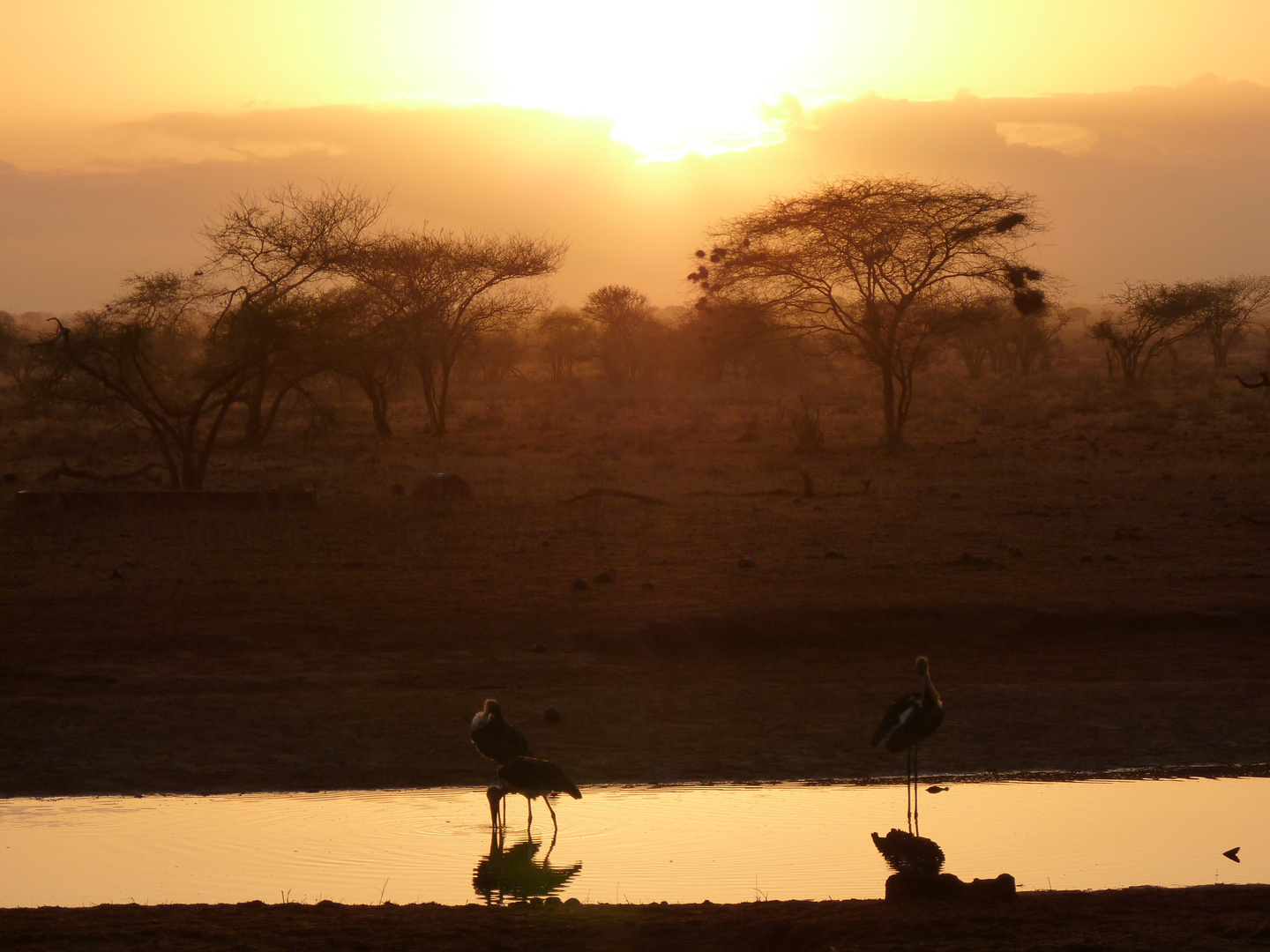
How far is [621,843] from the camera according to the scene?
645cm

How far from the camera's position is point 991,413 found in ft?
131

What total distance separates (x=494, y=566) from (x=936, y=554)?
5.02 metres

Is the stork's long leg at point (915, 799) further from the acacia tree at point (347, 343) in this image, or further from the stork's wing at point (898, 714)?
the acacia tree at point (347, 343)

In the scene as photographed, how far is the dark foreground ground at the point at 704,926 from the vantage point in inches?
172

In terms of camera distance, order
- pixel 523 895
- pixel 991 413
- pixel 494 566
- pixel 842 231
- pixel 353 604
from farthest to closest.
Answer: pixel 991 413
pixel 842 231
pixel 494 566
pixel 353 604
pixel 523 895

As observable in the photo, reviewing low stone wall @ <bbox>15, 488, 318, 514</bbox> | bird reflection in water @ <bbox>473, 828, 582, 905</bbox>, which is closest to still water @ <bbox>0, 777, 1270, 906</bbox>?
bird reflection in water @ <bbox>473, 828, 582, 905</bbox>

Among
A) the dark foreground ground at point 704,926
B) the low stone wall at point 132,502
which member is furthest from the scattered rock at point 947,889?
the low stone wall at point 132,502

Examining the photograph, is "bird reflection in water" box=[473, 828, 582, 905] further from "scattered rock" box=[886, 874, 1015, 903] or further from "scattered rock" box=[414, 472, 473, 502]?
"scattered rock" box=[414, 472, 473, 502]

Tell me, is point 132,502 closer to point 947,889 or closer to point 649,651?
point 649,651

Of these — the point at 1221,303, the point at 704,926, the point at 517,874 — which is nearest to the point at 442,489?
the point at 517,874

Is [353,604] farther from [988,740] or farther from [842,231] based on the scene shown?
[842,231]

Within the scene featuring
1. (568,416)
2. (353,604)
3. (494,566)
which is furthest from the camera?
(568,416)

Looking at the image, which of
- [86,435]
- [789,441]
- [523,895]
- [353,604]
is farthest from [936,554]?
[86,435]

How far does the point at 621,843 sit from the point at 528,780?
56cm
